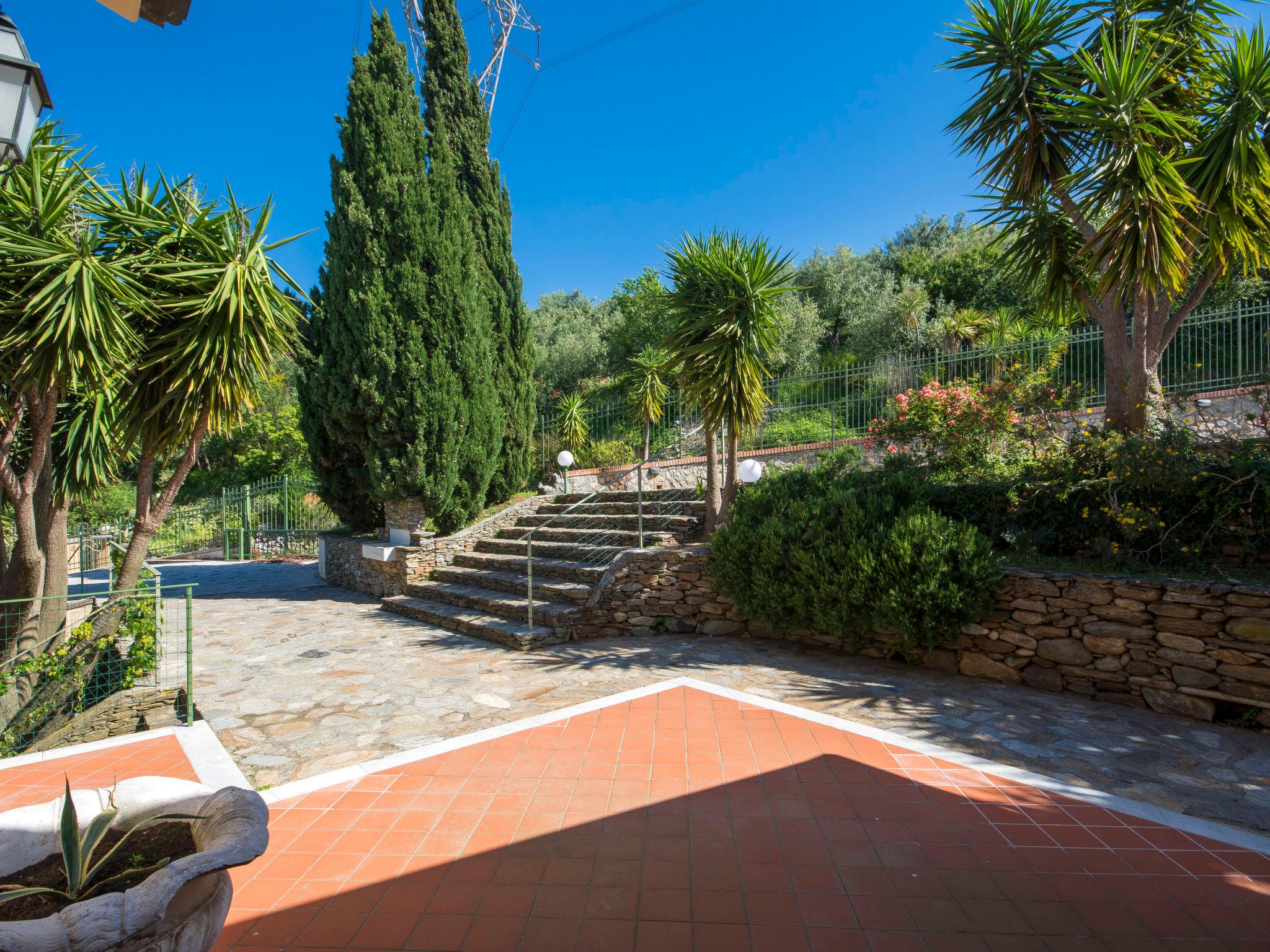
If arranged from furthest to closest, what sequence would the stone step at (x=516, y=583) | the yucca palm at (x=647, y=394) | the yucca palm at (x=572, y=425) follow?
the yucca palm at (x=572, y=425)
the yucca palm at (x=647, y=394)
the stone step at (x=516, y=583)

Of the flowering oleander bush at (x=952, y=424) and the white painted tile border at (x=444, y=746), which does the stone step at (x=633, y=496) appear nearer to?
the flowering oleander bush at (x=952, y=424)

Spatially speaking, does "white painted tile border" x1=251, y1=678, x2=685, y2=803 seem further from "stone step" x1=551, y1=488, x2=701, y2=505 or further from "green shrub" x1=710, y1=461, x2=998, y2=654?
"stone step" x1=551, y1=488, x2=701, y2=505

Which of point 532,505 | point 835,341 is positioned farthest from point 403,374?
point 835,341

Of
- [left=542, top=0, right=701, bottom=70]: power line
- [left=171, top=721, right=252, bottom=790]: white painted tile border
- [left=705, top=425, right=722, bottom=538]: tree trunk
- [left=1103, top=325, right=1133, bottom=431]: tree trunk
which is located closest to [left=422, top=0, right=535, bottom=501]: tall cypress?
[left=542, top=0, right=701, bottom=70]: power line

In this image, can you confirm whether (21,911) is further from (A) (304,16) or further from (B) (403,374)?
(A) (304,16)

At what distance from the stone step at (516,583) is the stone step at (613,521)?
1205 millimetres

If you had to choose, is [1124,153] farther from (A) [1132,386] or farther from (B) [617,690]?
(B) [617,690]

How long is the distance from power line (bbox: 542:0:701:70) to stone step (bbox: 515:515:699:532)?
305 inches

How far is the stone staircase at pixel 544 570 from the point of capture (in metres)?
7.46

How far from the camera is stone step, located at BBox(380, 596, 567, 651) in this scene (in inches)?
277

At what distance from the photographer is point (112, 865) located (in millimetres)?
1944

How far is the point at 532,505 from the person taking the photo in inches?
460

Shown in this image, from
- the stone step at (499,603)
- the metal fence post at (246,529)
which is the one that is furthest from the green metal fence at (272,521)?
the stone step at (499,603)

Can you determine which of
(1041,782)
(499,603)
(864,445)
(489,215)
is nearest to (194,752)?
(499,603)
